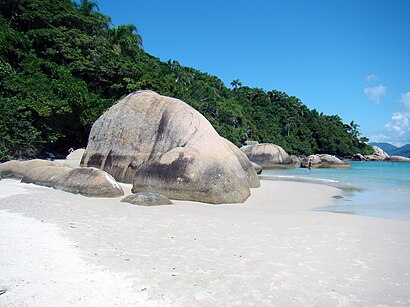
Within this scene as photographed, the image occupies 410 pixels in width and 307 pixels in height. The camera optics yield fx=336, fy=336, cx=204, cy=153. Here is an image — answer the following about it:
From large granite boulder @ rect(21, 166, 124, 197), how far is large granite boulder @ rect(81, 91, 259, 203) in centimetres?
106

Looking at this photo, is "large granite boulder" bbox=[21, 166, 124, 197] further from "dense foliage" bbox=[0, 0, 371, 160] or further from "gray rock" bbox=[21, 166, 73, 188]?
"dense foliage" bbox=[0, 0, 371, 160]

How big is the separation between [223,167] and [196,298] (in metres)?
6.95

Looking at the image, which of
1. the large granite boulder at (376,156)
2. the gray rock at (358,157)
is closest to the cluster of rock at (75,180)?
the gray rock at (358,157)

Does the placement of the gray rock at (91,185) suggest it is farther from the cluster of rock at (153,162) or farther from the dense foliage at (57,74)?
the dense foliage at (57,74)

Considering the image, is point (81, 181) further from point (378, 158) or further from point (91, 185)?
point (378, 158)

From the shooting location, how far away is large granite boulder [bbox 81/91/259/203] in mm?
10055

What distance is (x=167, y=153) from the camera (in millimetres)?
10922

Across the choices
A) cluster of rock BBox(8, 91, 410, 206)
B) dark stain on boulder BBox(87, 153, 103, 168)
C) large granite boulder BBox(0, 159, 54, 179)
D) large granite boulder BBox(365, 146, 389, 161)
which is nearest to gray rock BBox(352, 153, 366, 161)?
large granite boulder BBox(365, 146, 389, 161)

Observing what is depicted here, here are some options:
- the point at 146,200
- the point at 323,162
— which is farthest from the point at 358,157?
the point at 146,200

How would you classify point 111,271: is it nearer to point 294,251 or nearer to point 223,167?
point 294,251

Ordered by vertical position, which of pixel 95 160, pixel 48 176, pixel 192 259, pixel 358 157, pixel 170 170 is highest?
pixel 358 157

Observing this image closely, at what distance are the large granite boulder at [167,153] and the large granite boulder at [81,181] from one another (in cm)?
106

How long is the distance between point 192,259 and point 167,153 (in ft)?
21.6

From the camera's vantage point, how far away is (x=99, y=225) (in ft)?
20.5
